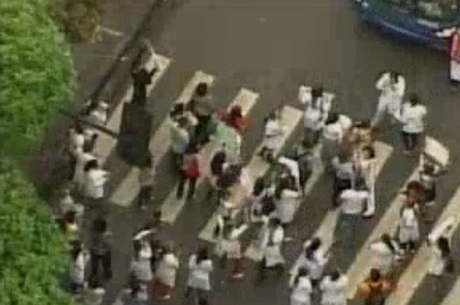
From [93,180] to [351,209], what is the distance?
14.4ft

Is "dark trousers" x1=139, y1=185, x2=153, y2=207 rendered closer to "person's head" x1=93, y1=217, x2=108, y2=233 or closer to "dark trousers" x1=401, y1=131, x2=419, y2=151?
"person's head" x1=93, y1=217, x2=108, y2=233

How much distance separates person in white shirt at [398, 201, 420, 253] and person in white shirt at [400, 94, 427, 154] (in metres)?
1.90

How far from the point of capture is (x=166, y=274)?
40.6 metres

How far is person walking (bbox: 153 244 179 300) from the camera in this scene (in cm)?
4044

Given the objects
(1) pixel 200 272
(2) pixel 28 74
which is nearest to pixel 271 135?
(1) pixel 200 272

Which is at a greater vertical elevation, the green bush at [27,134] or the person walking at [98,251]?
the green bush at [27,134]

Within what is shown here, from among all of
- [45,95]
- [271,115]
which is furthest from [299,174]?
[45,95]

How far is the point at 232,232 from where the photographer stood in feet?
135

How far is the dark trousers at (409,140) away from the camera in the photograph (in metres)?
43.4

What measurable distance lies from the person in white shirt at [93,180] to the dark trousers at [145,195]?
2.98 ft

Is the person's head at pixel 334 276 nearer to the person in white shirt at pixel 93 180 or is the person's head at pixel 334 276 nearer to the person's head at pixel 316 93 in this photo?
the person's head at pixel 316 93

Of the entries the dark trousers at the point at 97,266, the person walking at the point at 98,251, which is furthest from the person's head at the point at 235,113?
the dark trousers at the point at 97,266

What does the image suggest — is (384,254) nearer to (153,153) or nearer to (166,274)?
(166,274)

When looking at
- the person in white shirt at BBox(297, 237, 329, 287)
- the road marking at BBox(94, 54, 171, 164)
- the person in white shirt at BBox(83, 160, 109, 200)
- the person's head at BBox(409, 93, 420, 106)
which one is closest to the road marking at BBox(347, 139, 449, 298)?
the person in white shirt at BBox(297, 237, 329, 287)
